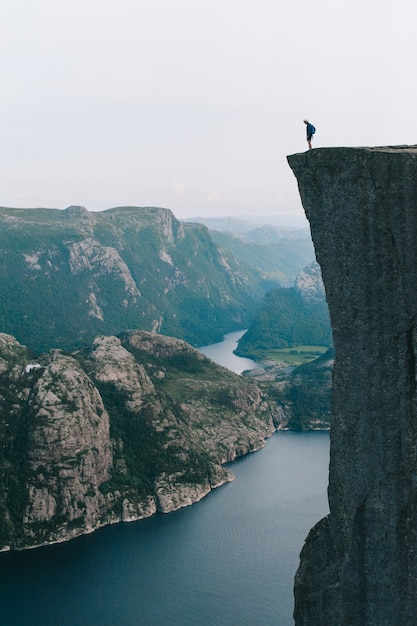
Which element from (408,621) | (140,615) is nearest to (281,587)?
(140,615)

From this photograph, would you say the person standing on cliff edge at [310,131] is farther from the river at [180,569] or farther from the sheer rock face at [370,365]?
the river at [180,569]

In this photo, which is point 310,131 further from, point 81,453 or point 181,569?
point 81,453

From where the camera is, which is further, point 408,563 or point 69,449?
point 69,449

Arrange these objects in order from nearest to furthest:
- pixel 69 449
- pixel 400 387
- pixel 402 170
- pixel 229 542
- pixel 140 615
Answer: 1. pixel 402 170
2. pixel 400 387
3. pixel 140 615
4. pixel 229 542
5. pixel 69 449

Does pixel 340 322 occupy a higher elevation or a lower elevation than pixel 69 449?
higher

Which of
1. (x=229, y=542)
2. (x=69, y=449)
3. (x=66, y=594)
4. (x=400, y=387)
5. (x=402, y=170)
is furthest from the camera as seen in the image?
(x=69, y=449)

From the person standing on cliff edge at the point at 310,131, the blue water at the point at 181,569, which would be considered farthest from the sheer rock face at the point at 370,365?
the blue water at the point at 181,569

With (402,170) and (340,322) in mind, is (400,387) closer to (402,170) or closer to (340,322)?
(340,322)
